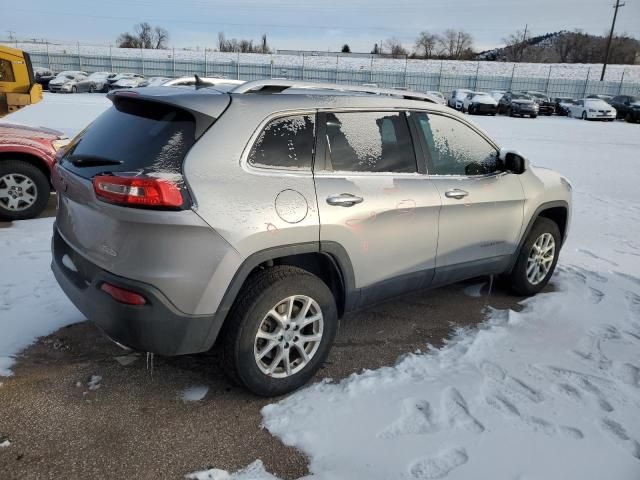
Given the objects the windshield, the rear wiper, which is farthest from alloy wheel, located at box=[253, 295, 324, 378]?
the windshield

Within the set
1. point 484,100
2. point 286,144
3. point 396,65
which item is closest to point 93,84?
point 484,100

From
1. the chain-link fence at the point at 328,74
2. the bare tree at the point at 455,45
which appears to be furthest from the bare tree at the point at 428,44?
the chain-link fence at the point at 328,74

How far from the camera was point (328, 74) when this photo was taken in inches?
1950

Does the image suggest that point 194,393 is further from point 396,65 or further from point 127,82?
point 396,65

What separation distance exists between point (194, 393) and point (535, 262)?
3222mm

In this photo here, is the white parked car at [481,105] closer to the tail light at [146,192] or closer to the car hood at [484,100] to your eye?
the car hood at [484,100]

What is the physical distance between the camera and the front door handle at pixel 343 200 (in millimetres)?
3035

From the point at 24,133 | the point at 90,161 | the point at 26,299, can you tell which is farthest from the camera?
the point at 24,133

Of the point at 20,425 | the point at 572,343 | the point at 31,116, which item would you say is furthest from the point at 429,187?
the point at 31,116

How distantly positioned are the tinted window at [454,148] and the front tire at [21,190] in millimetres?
4833

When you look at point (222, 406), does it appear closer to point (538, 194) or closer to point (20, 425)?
point (20, 425)

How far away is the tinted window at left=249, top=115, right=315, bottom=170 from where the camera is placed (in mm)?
2859

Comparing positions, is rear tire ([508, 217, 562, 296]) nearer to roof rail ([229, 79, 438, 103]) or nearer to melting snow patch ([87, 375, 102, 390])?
roof rail ([229, 79, 438, 103])

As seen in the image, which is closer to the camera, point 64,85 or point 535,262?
point 535,262
